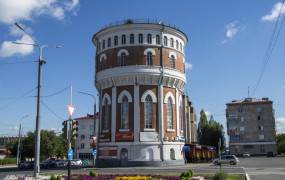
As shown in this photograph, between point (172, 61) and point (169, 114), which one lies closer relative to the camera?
point (169, 114)

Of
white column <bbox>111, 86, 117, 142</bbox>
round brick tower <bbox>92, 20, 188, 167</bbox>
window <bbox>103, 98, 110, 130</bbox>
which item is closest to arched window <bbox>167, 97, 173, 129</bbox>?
round brick tower <bbox>92, 20, 188, 167</bbox>

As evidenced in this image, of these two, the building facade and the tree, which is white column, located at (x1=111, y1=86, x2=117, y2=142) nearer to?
the building facade

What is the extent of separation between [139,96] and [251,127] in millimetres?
61445

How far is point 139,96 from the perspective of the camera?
4919 cm

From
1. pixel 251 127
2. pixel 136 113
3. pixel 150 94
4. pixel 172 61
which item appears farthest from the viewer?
pixel 251 127

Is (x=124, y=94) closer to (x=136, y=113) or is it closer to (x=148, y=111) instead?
(x=136, y=113)

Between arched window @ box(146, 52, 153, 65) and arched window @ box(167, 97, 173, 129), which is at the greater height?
arched window @ box(146, 52, 153, 65)

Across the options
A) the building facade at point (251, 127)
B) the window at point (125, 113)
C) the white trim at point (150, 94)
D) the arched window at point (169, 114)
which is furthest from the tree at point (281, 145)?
the window at point (125, 113)

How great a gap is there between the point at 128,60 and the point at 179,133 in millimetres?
11855

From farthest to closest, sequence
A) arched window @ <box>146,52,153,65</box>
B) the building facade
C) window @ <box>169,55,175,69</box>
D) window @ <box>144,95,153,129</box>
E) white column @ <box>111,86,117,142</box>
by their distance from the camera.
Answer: the building facade
window @ <box>169,55,175,69</box>
arched window @ <box>146,52,153,65</box>
white column @ <box>111,86,117,142</box>
window @ <box>144,95,153,129</box>

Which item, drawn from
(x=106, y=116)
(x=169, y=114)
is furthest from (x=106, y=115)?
(x=169, y=114)

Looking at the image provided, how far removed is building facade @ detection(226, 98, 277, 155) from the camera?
328ft

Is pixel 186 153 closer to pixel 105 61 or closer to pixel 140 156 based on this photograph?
pixel 140 156

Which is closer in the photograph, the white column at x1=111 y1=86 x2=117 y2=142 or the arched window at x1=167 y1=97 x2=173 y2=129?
the white column at x1=111 y1=86 x2=117 y2=142
